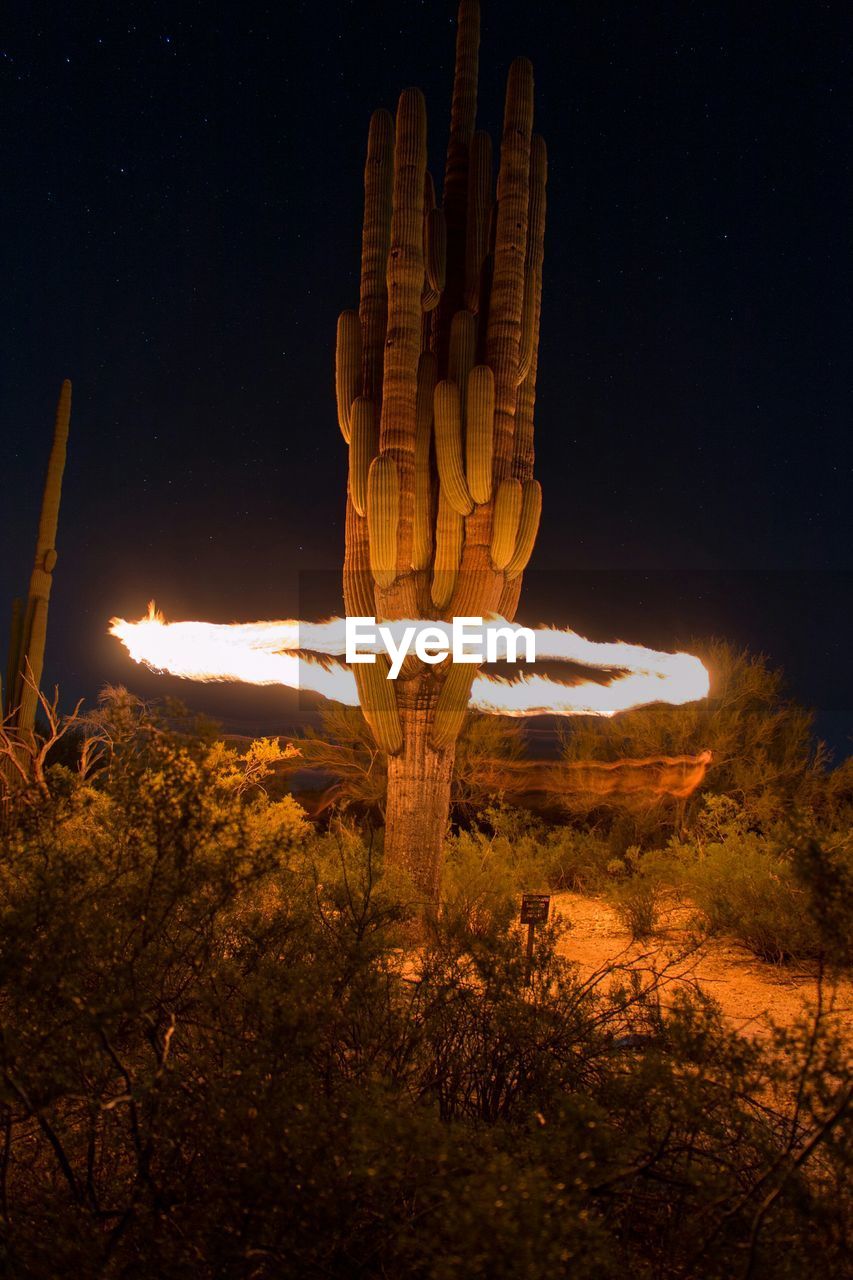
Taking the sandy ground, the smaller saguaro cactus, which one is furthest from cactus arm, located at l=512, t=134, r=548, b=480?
the smaller saguaro cactus

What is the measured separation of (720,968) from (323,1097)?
20.7 feet

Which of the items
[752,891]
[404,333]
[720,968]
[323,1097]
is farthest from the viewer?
[404,333]

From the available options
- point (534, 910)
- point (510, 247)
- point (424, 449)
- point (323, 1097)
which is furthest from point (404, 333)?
point (323, 1097)

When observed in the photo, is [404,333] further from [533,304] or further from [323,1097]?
[323,1097]

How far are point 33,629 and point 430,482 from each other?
5.79 meters

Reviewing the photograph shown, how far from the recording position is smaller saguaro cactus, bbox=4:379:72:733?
35.5ft

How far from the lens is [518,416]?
970 centimetres

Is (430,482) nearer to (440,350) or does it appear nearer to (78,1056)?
(440,350)

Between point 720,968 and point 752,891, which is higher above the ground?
point 752,891

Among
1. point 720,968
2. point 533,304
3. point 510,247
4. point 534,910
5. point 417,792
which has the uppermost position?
point 510,247

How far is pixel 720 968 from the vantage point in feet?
25.9

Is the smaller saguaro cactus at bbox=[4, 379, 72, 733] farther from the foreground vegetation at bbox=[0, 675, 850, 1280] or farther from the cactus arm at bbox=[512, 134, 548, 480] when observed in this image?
the foreground vegetation at bbox=[0, 675, 850, 1280]

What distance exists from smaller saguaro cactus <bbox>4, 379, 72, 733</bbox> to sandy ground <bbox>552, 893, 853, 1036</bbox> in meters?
7.35

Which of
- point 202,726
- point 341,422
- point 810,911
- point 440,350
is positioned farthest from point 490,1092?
point 440,350
